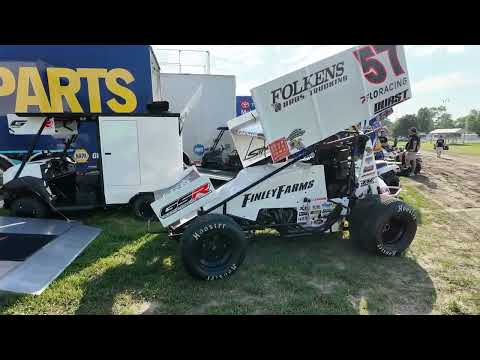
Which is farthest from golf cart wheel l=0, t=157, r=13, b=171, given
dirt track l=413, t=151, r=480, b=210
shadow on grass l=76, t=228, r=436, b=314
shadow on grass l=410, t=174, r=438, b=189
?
shadow on grass l=410, t=174, r=438, b=189

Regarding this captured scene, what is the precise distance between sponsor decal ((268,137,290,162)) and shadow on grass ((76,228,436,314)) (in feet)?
5.03

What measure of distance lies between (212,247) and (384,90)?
323 cm

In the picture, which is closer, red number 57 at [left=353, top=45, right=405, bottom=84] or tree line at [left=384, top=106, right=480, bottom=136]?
red number 57 at [left=353, top=45, right=405, bottom=84]

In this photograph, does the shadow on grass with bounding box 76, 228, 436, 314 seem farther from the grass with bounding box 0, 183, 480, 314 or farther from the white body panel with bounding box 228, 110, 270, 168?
the white body panel with bounding box 228, 110, 270, 168

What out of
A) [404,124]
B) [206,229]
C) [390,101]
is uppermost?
[404,124]

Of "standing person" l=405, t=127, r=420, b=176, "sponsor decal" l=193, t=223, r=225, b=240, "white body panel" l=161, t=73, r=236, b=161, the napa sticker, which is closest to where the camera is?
"sponsor decal" l=193, t=223, r=225, b=240

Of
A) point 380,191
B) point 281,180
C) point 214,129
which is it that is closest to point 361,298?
point 281,180

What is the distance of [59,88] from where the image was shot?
25.2ft

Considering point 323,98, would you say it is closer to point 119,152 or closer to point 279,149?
point 279,149

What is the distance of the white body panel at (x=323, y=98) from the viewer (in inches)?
157

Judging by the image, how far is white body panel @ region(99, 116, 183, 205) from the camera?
19.7ft

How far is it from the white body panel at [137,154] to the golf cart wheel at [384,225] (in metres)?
3.57

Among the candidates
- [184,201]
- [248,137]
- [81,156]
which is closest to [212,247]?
[184,201]

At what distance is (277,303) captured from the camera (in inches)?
132
